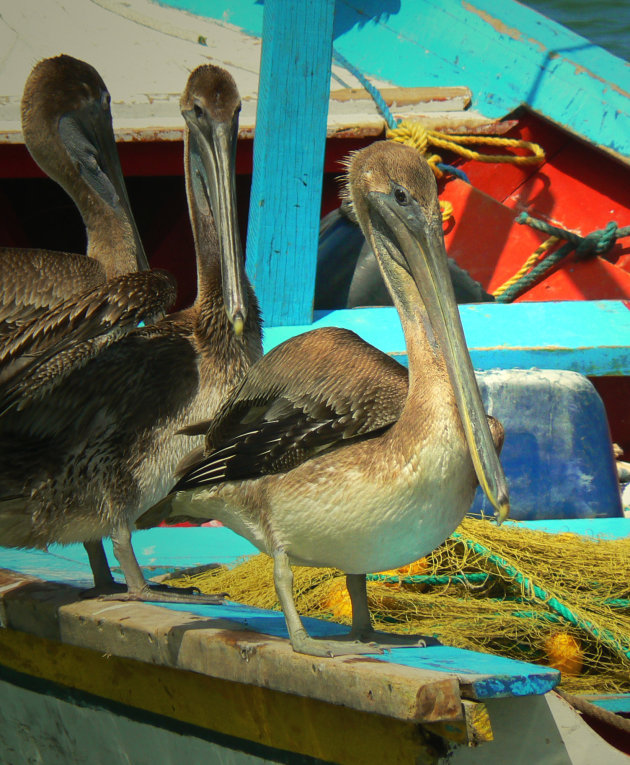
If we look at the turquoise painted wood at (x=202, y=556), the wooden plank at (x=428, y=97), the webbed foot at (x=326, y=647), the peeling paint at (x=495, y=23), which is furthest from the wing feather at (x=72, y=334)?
the peeling paint at (x=495, y=23)

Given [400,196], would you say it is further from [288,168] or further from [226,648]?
[288,168]

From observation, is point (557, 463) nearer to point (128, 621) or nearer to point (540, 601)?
point (540, 601)

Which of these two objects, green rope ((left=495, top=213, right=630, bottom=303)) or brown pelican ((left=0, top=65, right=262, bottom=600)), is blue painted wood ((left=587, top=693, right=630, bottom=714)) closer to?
brown pelican ((left=0, top=65, right=262, bottom=600))

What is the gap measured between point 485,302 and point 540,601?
2.05 meters

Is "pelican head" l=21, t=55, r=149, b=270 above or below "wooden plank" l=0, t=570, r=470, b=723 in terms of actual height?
above

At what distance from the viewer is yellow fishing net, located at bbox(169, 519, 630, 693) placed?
284 centimetres

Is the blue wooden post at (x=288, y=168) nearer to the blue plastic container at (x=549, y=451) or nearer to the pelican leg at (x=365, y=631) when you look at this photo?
the blue plastic container at (x=549, y=451)

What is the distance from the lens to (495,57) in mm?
6195

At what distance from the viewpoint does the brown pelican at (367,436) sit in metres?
2.14

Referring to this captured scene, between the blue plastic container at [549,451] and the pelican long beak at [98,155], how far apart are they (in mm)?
1492

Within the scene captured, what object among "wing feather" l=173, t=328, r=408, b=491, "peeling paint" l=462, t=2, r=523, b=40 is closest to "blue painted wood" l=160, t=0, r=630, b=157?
"peeling paint" l=462, t=2, r=523, b=40

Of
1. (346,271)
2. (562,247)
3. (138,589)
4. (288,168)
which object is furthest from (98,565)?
(562,247)

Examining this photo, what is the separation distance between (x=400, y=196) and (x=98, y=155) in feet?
6.61

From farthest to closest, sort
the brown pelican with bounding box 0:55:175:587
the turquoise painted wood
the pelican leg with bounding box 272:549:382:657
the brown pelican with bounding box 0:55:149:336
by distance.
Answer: the brown pelican with bounding box 0:55:149:336 < the brown pelican with bounding box 0:55:175:587 < the turquoise painted wood < the pelican leg with bounding box 272:549:382:657
